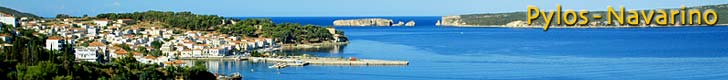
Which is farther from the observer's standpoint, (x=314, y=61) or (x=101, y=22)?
(x=101, y=22)

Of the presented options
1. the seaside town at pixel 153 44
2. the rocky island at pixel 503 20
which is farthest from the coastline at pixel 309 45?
the rocky island at pixel 503 20

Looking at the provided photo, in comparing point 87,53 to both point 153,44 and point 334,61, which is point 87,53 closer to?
point 334,61

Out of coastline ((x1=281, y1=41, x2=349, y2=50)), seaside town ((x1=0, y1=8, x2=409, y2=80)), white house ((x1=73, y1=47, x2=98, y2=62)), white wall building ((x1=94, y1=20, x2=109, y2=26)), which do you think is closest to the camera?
seaside town ((x1=0, y1=8, x2=409, y2=80))


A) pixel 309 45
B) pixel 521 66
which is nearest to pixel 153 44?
pixel 309 45

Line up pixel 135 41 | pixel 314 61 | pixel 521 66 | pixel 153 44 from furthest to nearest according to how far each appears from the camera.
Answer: pixel 135 41
pixel 153 44
pixel 314 61
pixel 521 66

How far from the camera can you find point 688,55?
23.7 m

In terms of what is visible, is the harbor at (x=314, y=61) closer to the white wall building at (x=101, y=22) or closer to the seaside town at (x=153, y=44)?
the seaside town at (x=153, y=44)

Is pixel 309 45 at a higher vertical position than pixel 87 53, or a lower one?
lower

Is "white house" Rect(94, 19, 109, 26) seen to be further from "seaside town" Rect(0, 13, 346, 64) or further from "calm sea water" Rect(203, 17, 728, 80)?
"calm sea water" Rect(203, 17, 728, 80)

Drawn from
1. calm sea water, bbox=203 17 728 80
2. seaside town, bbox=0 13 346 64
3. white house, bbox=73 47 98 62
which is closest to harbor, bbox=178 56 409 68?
calm sea water, bbox=203 17 728 80

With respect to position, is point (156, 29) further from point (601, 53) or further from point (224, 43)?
point (601, 53)

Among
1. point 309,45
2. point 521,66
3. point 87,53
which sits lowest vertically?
point 521,66

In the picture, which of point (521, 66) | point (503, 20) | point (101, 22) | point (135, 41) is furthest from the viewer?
point (503, 20)

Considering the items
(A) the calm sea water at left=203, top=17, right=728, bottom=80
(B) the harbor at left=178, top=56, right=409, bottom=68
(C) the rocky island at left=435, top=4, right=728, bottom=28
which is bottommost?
(A) the calm sea water at left=203, top=17, right=728, bottom=80
